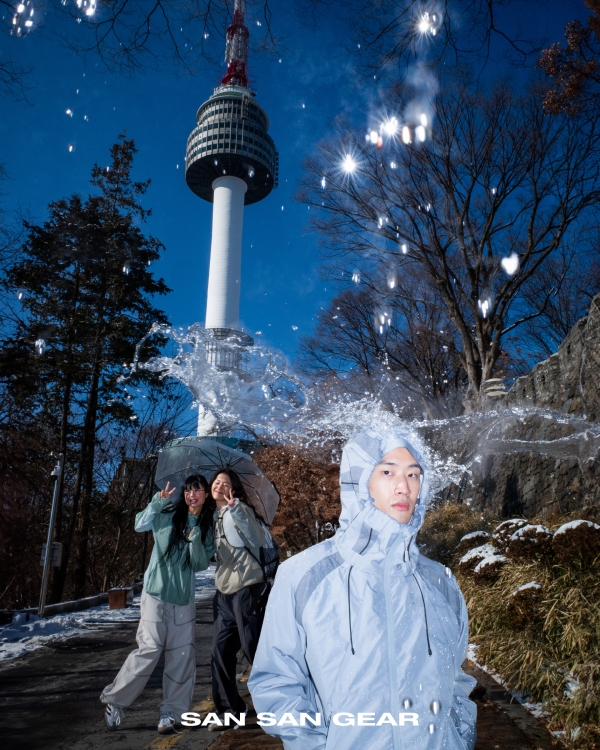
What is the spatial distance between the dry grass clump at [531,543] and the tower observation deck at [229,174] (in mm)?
42668

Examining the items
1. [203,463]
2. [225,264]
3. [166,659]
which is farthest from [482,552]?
[225,264]

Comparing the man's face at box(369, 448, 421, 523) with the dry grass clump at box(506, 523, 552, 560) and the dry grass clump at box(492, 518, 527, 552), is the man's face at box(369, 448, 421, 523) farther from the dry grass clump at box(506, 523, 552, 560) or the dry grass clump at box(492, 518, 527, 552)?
the dry grass clump at box(492, 518, 527, 552)

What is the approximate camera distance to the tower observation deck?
5234 cm

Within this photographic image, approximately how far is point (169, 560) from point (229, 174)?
62.3 m

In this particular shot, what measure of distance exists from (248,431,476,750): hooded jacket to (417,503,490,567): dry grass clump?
8167 mm

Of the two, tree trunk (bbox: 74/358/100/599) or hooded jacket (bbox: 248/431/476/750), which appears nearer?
hooded jacket (bbox: 248/431/476/750)

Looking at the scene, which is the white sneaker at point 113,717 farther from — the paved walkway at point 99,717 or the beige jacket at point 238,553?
the beige jacket at point 238,553

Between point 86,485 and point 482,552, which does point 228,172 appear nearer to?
point 86,485

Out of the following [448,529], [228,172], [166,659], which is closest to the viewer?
[166,659]

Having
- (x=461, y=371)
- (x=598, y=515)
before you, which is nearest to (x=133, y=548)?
(x=461, y=371)

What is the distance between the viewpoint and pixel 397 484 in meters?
1.82

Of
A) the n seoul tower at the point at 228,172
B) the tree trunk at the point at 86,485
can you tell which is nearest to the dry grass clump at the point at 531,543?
the tree trunk at the point at 86,485

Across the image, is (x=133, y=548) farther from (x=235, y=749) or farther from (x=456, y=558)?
(x=235, y=749)

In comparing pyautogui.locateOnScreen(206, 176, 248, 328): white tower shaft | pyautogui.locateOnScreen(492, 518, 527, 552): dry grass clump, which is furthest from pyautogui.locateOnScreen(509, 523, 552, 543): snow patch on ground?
pyautogui.locateOnScreen(206, 176, 248, 328): white tower shaft
